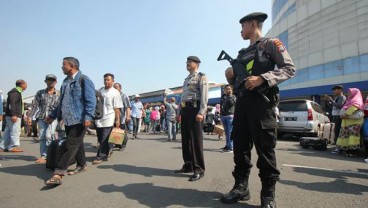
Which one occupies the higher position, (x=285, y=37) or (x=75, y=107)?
(x=285, y=37)

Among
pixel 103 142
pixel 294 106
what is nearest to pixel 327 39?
pixel 294 106

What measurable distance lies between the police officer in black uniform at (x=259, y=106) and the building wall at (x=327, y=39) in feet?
91.8

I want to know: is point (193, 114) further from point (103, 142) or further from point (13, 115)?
point (13, 115)

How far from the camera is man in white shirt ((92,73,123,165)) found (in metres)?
6.22

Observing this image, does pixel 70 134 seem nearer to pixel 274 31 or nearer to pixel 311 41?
pixel 311 41

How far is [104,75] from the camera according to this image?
6723 millimetres

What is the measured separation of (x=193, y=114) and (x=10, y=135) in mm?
6045

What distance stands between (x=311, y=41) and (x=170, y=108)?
34.7 m

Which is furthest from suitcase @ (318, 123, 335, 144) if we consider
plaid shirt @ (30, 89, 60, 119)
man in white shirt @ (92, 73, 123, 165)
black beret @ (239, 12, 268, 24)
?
plaid shirt @ (30, 89, 60, 119)

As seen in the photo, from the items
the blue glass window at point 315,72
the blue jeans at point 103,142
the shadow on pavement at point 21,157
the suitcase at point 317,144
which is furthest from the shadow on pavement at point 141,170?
the blue glass window at point 315,72

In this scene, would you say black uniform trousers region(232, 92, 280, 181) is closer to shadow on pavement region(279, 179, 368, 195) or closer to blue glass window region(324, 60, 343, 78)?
shadow on pavement region(279, 179, 368, 195)

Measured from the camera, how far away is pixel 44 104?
248 inches

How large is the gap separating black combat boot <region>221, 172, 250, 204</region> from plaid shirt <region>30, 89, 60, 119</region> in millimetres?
4648

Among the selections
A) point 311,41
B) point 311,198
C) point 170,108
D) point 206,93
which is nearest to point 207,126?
point 170,108
